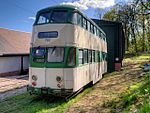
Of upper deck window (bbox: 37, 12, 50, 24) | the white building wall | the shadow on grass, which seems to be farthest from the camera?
the white building wall

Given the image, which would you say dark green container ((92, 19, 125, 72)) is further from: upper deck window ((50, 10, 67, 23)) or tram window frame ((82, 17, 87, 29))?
upper deck window ((50, 10, 67, 23))

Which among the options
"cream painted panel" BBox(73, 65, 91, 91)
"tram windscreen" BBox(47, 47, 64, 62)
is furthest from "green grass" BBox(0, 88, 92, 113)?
"tram windscreen" BBox(47, 47, 64, 62)

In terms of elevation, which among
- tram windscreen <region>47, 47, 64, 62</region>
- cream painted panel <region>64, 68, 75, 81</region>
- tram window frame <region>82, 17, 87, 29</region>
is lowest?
cream painted panel <region>64, 68, 75, 81</region>

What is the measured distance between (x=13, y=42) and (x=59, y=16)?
65.8ft

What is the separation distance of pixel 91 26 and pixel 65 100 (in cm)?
567

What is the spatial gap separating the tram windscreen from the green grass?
6.89 ft

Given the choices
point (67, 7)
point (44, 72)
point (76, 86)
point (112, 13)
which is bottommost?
point (76, 86)

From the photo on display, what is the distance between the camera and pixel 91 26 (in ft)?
48.0

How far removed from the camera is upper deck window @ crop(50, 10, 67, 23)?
11.1m

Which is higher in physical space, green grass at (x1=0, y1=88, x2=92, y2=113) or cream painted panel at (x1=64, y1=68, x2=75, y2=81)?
cream painted panel at (x1=64, y1=68, x2=75, y2=81)

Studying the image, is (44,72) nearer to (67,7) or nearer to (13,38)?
(67,7)

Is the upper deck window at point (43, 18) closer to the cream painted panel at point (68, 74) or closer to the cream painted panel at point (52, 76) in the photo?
the cream painted panel at point (52, 76)

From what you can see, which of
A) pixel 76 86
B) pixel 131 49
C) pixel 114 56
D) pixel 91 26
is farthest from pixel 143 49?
pixel 76 86

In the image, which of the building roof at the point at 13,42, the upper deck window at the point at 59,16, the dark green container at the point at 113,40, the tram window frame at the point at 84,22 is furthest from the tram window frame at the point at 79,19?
the building roof at the point at 13,42
